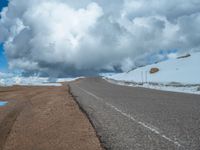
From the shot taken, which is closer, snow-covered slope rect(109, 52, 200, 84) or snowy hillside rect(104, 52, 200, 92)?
snowy hillside rect(104, 52, 200, 92)

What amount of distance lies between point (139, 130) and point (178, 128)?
1121 millimetres

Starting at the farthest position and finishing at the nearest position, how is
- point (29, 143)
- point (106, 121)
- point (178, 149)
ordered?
point (106, 121)
point (29, 143)
point (178, 149)

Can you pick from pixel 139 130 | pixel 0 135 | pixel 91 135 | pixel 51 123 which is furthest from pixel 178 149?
pixel 0 135

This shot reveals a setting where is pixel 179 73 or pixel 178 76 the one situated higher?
pixel 179 73

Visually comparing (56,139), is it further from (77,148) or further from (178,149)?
(178,149)

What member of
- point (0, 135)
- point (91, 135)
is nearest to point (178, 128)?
point (91, 135)

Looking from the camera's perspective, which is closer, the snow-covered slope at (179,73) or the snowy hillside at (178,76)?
the snowy hillside at (178,76)

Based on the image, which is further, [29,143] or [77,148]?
[29,143]

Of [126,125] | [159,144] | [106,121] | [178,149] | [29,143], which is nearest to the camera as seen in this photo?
[178,149]

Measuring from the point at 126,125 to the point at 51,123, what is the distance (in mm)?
3012

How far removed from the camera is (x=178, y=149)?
5.27m

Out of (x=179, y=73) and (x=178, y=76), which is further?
(x=179, y=73)

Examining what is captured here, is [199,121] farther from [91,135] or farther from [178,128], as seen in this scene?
[91,135]

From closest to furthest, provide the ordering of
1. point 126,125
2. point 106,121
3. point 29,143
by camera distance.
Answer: point 29,143 < point 126,125 < point 106,121
